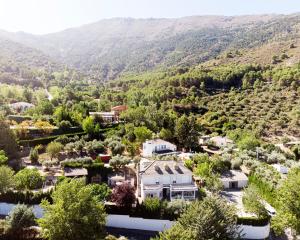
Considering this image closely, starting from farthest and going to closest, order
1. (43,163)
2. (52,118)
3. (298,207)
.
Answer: (52,118) → (43,163) → (298,207)

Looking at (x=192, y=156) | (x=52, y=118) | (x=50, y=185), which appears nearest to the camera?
(x=50, y=185)

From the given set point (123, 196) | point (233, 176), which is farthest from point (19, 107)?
point (123, 196)

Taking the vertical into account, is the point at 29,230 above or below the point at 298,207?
below

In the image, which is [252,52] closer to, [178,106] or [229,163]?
[178,106]

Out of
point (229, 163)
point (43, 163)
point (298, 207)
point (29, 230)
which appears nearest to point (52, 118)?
point (43, 163)

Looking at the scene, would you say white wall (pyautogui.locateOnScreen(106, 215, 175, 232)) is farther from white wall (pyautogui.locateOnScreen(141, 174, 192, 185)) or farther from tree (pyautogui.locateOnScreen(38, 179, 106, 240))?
tree (pyautogui.locateOnScreen(38, 179, 106, 240))

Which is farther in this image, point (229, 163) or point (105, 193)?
point (229, 163)
